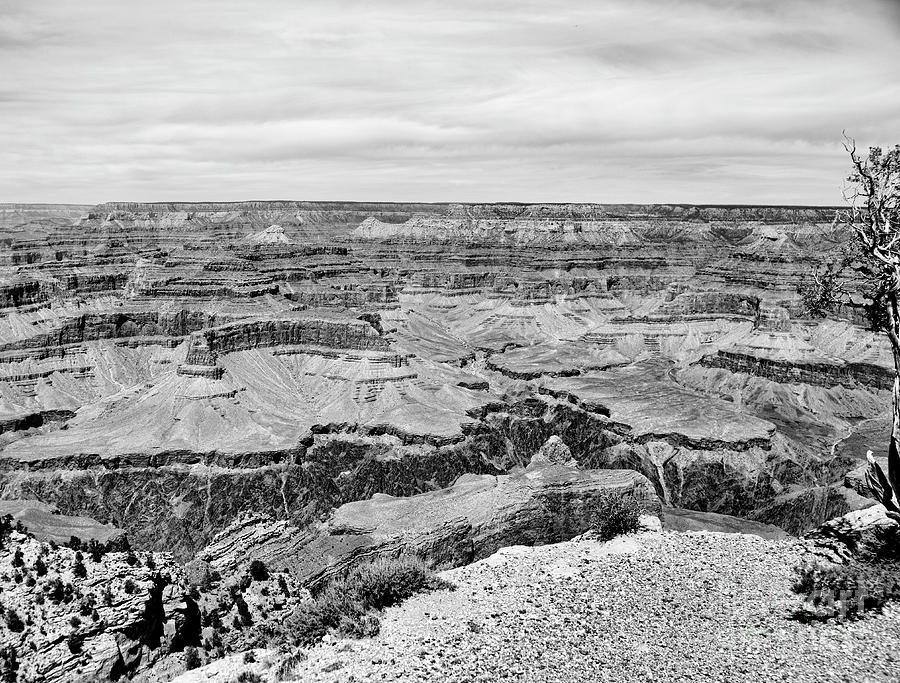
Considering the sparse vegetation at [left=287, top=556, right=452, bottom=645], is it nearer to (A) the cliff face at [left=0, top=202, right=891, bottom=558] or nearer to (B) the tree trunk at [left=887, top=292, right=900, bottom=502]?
(B) the tree trunk at [left=887, top=292, right=900, bottom=502]

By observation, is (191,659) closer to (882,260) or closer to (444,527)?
(444,527)

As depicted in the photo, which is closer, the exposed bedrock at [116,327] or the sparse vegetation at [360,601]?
the sparse vegetation at [360,601]

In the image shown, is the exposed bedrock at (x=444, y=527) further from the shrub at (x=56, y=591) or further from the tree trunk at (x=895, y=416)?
the tree trunk at (x=895, y=416)

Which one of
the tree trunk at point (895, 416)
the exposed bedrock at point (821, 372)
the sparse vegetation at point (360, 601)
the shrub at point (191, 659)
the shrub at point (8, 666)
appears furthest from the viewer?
the exposed bedrock at point (821, 372)

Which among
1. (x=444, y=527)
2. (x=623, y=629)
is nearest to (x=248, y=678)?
(x=623, y=629)

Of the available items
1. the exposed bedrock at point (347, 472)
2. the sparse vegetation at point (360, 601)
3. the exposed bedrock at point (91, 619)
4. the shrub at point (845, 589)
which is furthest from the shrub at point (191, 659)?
the exposed bedrock at point (347, 472)
